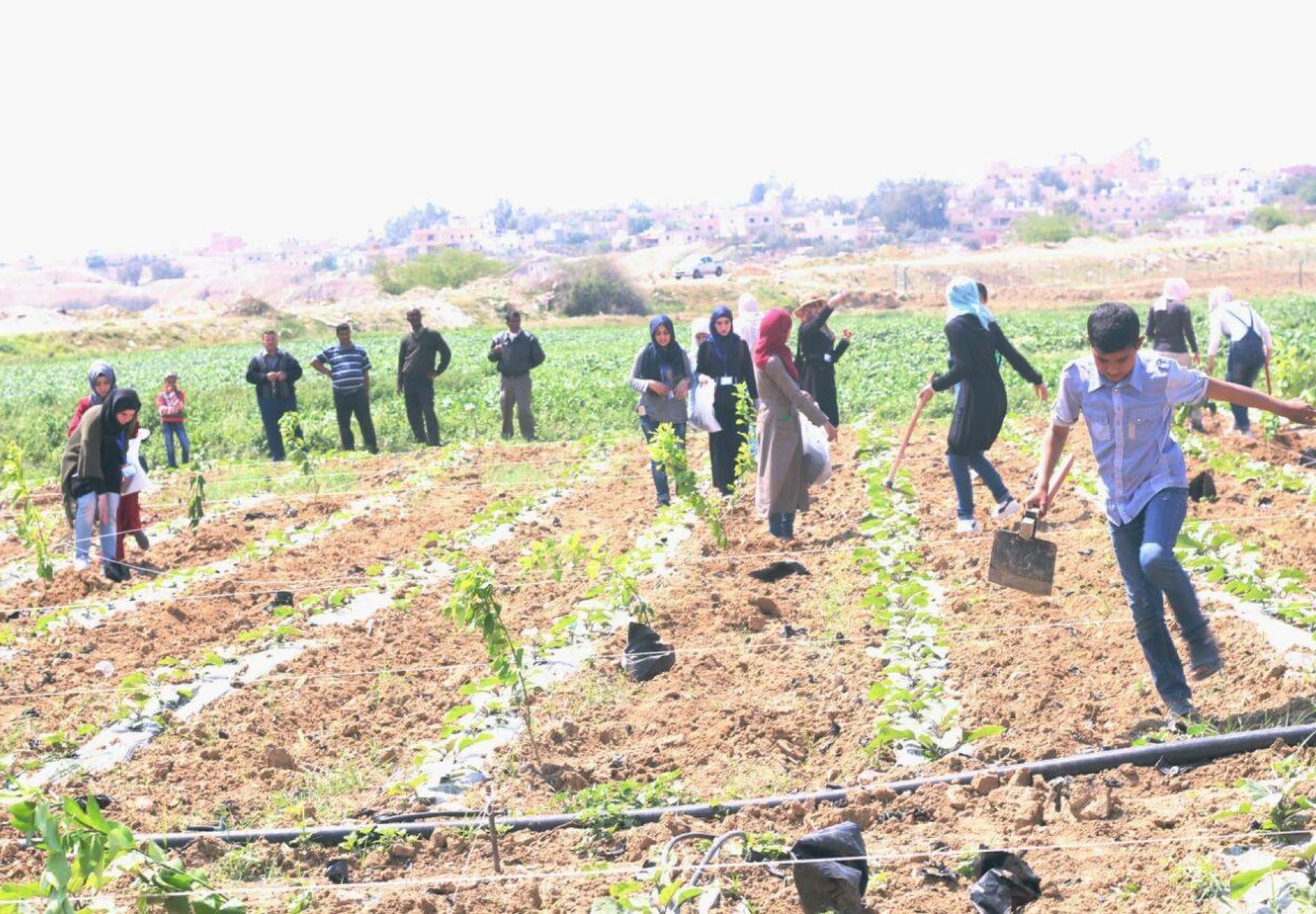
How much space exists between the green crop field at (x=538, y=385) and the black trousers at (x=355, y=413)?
0.81 meters

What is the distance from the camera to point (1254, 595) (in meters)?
6.29

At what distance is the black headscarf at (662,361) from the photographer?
1066cm

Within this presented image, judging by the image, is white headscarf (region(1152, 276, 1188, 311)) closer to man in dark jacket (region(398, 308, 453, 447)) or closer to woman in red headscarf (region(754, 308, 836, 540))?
woman in red headscarf (region(754, 308, 836, 540))

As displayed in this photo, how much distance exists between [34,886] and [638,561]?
19.0 ft

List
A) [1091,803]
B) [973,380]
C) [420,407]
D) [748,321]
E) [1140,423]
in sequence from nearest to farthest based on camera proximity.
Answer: [1091,803] < [1140,423] < [973,380] < [748,321] < [420,407]

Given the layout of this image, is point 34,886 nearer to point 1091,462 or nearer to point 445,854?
point 445,854

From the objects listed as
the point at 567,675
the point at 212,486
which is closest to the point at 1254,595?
the point at 567,675

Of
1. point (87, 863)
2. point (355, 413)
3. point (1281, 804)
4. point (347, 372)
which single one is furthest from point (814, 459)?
point (355, 413)

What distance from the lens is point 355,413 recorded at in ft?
50.0

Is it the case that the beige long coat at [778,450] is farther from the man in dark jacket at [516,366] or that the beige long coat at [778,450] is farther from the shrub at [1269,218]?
the shrub at [1269,218]

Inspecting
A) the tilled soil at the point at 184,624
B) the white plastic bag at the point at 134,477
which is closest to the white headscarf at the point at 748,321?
the tilled soil at the point at 184,624

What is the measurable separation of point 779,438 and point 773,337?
663 millimetres

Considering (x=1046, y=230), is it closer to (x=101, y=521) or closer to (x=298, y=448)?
(x=298, y=448)

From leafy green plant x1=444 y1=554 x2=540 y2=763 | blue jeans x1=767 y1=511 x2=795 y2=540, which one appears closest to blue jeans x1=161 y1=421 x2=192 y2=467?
blue jeans x1=767 y1=511 x2=795 y2=540
